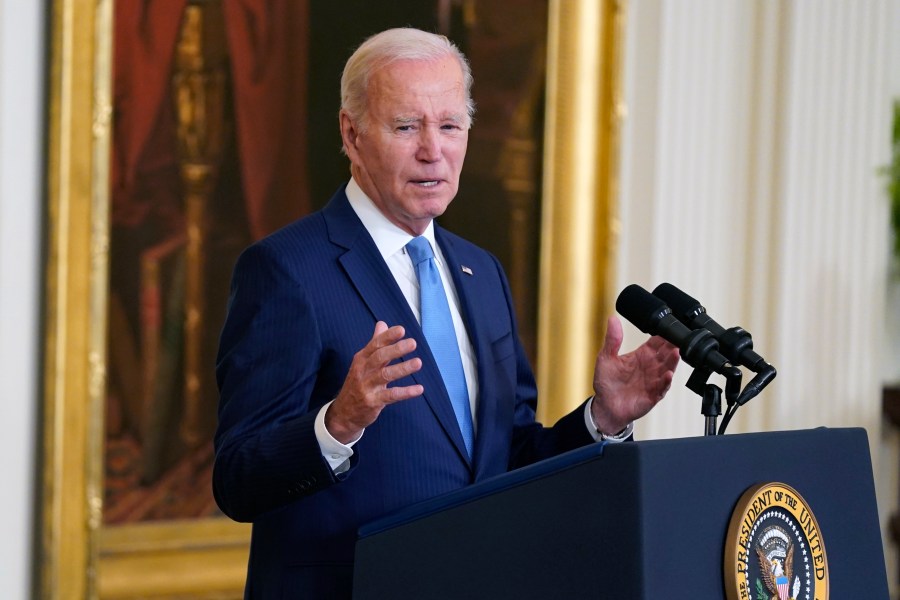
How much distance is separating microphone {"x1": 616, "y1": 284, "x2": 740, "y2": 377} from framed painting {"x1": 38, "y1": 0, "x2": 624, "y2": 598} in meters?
2.34

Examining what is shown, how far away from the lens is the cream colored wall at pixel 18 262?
3.87 meters

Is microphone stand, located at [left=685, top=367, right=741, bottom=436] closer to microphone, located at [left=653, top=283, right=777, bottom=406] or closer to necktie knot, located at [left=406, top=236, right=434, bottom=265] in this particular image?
microphone, located at [left=653, top=283, right=777, bottom=406]

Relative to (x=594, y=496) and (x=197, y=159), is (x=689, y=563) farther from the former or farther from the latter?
(x=197, y=159)

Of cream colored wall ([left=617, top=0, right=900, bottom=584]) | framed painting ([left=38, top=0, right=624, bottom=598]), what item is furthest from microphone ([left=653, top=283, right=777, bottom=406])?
cream colored wall ([left=617, top=0, right=900, bottom=584])

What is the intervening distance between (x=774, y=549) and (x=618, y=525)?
0.29 metres

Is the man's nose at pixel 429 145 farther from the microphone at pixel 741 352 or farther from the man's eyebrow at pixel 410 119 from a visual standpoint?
the microphone at pixel 741 352

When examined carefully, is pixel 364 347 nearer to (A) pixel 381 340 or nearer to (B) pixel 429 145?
(A) pixel 381 340

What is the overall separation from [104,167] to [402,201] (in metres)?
1.95

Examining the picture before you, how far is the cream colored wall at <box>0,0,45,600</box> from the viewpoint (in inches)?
152

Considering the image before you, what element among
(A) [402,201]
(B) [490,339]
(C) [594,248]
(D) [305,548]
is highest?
(C) [594,248]

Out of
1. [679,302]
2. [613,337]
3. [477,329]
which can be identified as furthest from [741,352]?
[477,329]

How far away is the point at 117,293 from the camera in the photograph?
13.3 ft

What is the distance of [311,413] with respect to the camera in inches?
78.5

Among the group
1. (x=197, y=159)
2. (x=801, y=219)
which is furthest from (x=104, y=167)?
(x=801, y=219)
